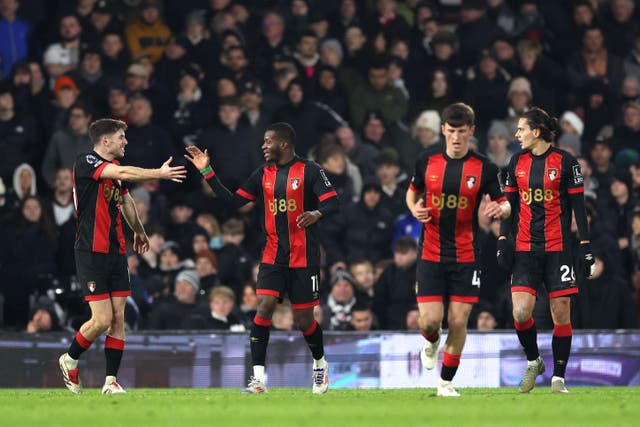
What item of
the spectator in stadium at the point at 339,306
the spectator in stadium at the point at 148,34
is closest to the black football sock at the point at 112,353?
the spectator in stadium at the point at 339,306

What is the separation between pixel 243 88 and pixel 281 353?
5.23 metres

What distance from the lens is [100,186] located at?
12750mm

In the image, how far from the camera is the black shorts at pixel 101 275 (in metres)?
12.7

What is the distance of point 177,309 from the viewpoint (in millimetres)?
17188

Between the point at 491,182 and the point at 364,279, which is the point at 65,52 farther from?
the point at 491,182

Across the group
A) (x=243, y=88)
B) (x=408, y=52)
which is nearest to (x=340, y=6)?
(x=408, y=52)

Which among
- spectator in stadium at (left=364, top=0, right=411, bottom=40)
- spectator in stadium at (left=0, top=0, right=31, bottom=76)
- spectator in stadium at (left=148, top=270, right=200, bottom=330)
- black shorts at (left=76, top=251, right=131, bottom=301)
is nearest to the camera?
black shorts at (left=76, top=251, right=131, bottom=301)

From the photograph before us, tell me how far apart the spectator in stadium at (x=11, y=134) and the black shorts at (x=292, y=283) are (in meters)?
6.60

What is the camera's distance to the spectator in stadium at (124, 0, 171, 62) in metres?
21.2

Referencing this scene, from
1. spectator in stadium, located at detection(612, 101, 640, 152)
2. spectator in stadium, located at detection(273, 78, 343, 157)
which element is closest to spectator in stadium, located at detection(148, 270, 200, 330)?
spectator in stadium, located at detection(273, 78, 343, 157)

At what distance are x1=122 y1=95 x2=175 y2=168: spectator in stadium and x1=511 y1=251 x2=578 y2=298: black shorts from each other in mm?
7370

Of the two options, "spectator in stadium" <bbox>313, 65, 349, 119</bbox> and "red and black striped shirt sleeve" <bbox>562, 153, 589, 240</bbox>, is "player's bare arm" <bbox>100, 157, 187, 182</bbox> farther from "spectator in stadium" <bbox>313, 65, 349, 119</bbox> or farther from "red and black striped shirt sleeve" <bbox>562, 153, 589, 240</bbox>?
Answer: "spectator in stadium" <bbox>313, 65, 349, 119</bbox>

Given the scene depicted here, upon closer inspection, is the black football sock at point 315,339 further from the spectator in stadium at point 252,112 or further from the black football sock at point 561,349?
the spectator in stadium at point 252,112

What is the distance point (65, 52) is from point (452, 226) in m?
9.55
